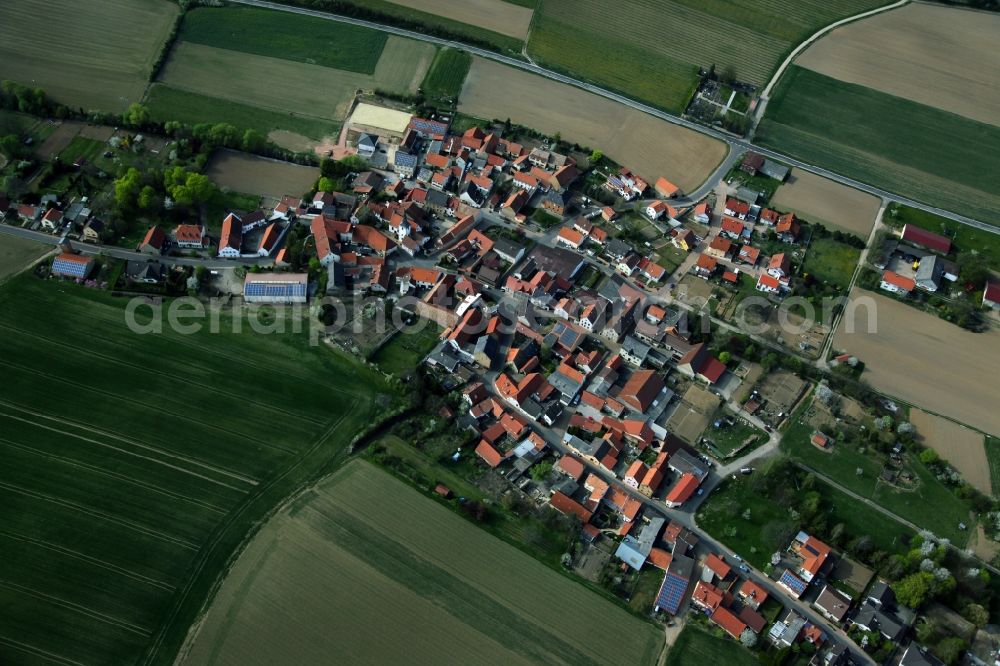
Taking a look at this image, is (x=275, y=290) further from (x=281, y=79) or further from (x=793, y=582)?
(x=793, y=582)

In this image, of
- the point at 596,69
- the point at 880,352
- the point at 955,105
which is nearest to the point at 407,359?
the point at 880,352

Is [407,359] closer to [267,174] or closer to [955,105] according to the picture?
[267,174]

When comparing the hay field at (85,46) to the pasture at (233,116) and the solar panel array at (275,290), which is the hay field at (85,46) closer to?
the pasture at (233,116)

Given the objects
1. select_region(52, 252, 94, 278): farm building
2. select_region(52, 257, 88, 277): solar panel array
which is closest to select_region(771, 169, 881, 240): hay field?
select_region(52, 252, 94, 278): farm building

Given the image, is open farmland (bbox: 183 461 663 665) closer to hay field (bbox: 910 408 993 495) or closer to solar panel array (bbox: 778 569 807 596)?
solar panel array (bbox: 778 569 807 596)

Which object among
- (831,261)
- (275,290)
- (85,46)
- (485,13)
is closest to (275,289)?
(275,290)

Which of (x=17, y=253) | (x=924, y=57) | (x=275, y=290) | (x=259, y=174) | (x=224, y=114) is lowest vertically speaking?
(x=17, y=253)
